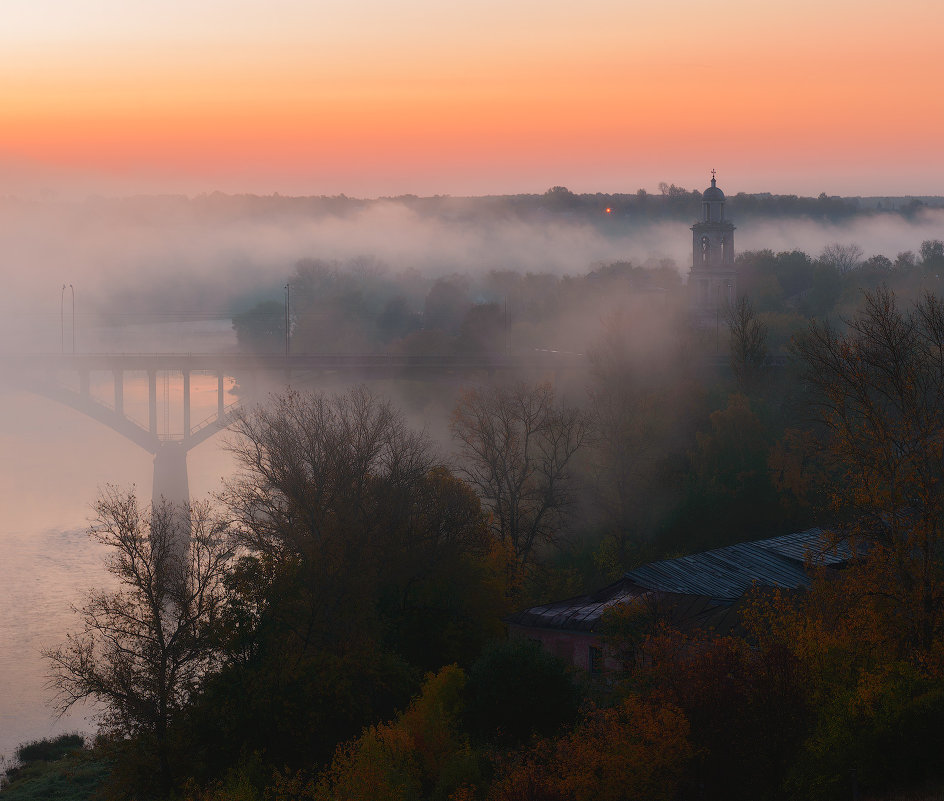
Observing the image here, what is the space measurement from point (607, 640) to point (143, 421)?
167 ft

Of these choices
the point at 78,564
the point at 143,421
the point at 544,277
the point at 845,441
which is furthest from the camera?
the point at 544,277

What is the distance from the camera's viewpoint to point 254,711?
19.8 meters

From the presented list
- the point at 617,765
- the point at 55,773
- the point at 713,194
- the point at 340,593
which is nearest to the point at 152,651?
the point at 340,593

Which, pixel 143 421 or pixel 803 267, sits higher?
pixel 803 267

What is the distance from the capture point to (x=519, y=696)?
63.6 feet

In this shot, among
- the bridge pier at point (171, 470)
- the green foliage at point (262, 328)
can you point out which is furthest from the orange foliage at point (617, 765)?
the green foliage at point (262, 328)

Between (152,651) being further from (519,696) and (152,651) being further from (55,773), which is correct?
(55,773)

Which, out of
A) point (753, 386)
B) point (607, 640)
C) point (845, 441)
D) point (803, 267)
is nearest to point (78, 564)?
point (753, 386)

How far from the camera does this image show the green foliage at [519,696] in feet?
63.2

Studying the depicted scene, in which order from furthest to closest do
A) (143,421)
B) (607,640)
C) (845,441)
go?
(143,421) → (607,640) → (845,441)

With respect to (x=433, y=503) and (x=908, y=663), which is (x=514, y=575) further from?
(x=908, y=663)

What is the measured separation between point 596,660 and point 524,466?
1268cm

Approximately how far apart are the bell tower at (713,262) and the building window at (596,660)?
37784 mm

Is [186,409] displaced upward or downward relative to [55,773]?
upward
